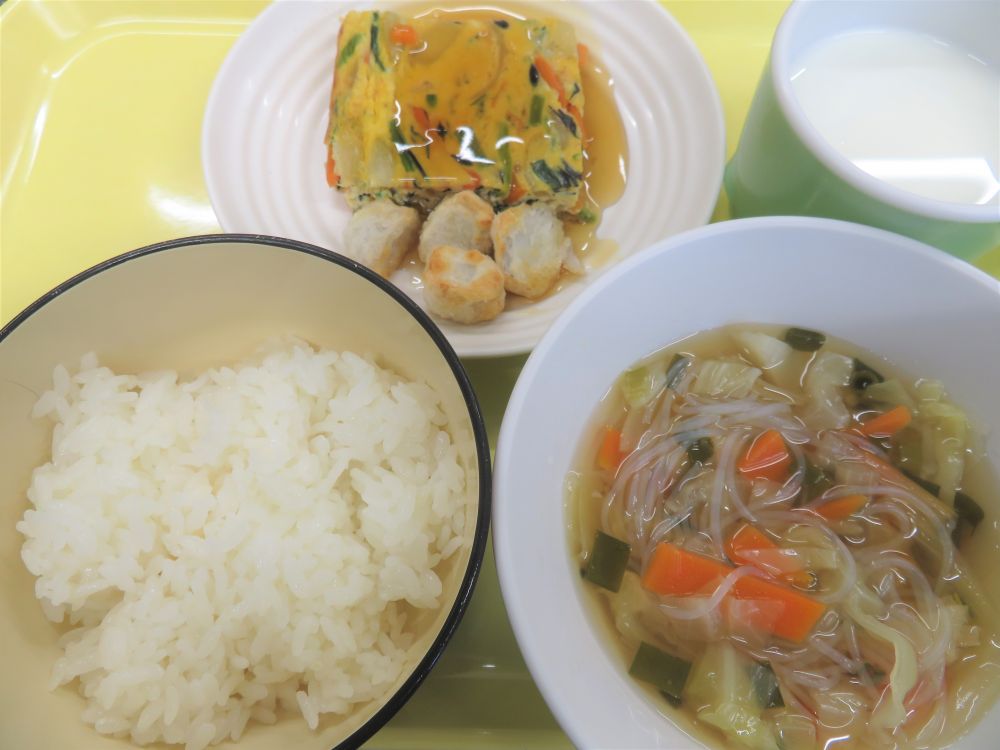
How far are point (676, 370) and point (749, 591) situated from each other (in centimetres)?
42

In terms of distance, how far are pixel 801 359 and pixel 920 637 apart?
1.69 ft

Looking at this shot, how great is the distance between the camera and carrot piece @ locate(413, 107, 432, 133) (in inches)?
70.6

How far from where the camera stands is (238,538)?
121 cm

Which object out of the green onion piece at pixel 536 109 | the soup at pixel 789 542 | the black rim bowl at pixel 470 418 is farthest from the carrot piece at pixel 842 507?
the green onion piece at pixel 536 109

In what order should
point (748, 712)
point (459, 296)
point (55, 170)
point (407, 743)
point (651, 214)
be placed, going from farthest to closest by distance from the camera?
point (55, 170) < point (651, 214) < point (459, 296) < point (407, 743) < point (748, 712)

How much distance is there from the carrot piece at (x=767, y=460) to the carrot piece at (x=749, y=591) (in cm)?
20

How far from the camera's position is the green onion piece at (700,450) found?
4.17ft

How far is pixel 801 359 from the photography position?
133cm

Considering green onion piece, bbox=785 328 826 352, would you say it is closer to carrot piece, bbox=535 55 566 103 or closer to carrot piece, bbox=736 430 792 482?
carrot piece, bbox=736 430 792 482

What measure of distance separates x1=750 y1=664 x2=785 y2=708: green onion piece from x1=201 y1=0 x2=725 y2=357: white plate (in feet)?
2.77

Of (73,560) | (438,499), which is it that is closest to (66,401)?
(73,560)

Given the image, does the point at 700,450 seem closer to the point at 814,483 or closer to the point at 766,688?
the point at 814,483

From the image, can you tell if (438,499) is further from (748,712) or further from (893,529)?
(893,529)

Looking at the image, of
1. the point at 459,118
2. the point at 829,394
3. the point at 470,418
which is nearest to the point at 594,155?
the point at 459,118
